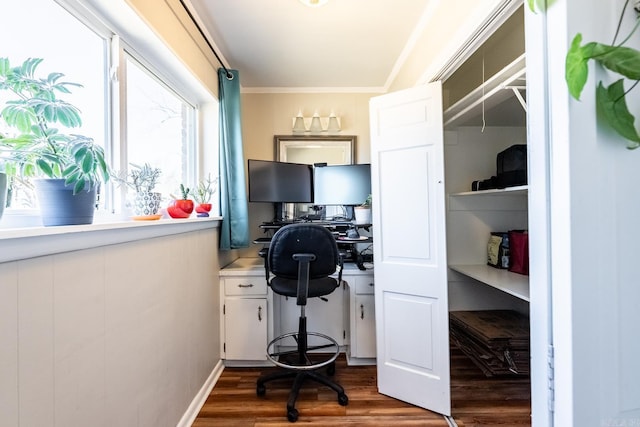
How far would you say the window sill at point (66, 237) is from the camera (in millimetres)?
601

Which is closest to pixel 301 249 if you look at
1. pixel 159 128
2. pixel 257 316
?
pixel 257 316

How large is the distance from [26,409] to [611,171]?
1477 millimetres

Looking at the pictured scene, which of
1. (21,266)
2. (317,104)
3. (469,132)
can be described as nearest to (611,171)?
(21,266)

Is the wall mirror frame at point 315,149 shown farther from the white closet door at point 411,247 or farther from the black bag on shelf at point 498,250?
the black bag on shelf at point 498,250

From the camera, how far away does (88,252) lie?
2.73 ft

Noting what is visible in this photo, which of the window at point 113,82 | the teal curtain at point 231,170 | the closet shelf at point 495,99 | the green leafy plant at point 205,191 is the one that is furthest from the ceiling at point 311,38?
the green leafy plant at point 205,191

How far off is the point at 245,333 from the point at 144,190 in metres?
1.28

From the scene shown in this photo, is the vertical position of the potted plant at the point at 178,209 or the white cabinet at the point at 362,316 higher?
the potted plant at the point at 178,209

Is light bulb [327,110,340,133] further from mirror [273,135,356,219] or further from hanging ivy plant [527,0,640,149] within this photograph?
hanging ivy plant [527,0,640,149]

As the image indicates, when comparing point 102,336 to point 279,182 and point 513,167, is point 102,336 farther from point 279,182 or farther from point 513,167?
point 513,167

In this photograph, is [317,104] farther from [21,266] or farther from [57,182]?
[21,266]

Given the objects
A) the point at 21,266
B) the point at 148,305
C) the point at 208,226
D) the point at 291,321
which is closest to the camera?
the point at 21,266

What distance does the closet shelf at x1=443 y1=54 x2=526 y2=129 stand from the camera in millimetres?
1376

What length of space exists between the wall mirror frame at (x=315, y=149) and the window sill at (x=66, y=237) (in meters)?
1.55
